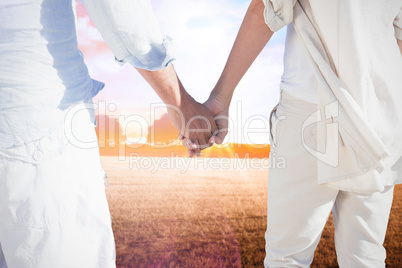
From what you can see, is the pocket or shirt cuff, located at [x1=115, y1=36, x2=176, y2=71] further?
the pocket

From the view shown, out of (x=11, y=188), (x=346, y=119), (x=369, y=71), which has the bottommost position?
(x=11, y=188)

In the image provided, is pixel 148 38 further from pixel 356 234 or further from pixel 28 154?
pixel 356 234

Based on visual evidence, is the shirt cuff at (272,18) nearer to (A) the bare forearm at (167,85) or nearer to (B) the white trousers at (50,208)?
(A) the bare forearm at (167,85)

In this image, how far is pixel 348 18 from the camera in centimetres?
103

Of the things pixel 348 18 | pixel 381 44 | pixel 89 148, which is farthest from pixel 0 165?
pixel 381 44

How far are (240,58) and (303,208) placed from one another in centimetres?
64

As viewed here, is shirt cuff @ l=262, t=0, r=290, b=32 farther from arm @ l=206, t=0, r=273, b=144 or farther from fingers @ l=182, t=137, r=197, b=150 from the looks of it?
fingers @ l=182, t=137, r=197, b=150

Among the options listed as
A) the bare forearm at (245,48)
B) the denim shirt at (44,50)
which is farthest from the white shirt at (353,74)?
the denim shirt at (44,50)

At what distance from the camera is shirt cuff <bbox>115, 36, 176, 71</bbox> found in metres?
0.88

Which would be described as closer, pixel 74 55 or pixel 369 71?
pixel 74 55

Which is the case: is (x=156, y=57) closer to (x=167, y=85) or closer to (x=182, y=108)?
(x=167, y=85)

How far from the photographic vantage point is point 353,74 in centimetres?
104

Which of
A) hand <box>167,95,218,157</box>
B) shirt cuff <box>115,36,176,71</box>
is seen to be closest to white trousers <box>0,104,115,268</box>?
shirt cuff <box>115,36,176,71</box>

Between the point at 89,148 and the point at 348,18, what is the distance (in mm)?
882
